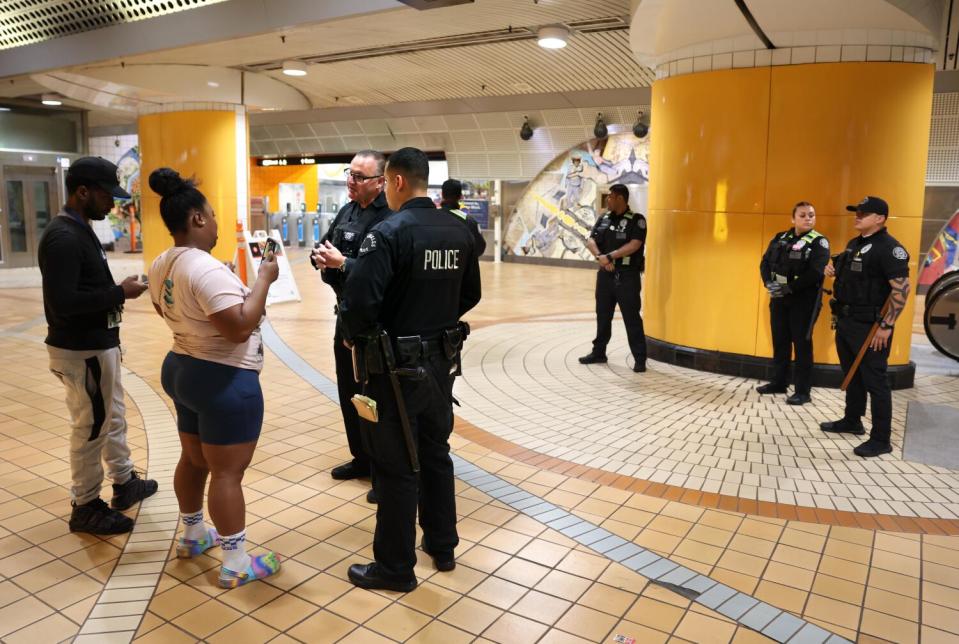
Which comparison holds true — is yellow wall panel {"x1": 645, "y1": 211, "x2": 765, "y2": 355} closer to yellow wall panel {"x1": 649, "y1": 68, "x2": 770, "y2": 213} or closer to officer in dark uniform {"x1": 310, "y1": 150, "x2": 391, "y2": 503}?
yellow wall panel {"x1": 649, "y1": 68, "x2": 770, "y2": 213}

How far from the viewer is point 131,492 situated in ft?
12.1

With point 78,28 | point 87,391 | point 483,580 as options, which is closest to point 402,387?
point 483,580

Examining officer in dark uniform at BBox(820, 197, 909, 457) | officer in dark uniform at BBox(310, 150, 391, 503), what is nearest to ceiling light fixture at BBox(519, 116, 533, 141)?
officer in dark uniform at BBox(820, 197, 909, 457)

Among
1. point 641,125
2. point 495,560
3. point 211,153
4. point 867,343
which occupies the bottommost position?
point 495,560

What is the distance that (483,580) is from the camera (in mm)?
3010

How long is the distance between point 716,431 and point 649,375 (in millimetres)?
1676

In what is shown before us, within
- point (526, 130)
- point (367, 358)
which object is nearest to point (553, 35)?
point (526, 130)

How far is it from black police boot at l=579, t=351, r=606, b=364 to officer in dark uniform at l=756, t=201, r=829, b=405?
5.58 ft

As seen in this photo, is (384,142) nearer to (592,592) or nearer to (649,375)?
(649,375)

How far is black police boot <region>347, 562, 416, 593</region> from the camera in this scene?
2902 millimetres

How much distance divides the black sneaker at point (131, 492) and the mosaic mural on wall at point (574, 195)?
12691 mm

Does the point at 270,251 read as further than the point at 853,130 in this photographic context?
No

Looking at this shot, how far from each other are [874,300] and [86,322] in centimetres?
450

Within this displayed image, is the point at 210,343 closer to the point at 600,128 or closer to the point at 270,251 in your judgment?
the point at 270,251
